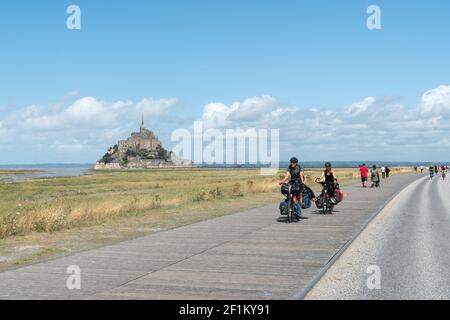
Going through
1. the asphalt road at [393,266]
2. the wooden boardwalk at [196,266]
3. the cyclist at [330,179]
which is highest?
the cyclist at [330,179]

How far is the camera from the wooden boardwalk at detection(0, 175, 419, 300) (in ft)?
24.5

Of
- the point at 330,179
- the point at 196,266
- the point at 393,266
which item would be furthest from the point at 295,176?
the point at 196,266

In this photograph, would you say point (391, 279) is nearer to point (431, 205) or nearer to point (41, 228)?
point (41, 228)

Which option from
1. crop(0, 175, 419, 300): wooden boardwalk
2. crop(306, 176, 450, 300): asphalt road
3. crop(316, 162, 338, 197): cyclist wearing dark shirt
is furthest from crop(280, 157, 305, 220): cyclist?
crop(316, 162, 338, 197): cyclist wearing dark shirt

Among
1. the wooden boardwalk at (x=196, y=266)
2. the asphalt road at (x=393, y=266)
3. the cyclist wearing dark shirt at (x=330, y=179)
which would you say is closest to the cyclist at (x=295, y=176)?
the wooden boardwalk at (x=196, y=266)

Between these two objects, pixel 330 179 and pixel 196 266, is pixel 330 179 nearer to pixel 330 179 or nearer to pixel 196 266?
pixel 330 179

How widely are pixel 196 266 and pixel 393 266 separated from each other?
3.36 m

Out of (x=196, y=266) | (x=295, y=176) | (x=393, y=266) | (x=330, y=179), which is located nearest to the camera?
(x=196, y=266)

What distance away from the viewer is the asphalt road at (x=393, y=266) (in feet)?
24.7

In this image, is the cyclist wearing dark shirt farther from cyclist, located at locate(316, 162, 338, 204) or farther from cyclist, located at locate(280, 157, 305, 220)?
cyclist, located at locate(280, 157, 305, 220)

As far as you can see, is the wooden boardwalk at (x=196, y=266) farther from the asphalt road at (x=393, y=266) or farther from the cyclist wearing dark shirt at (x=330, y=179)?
the cyclist wearing dark shirt at (x=330, y=179)

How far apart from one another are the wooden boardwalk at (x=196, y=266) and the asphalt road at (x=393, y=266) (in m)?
0.36

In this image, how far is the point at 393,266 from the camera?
954 cm
